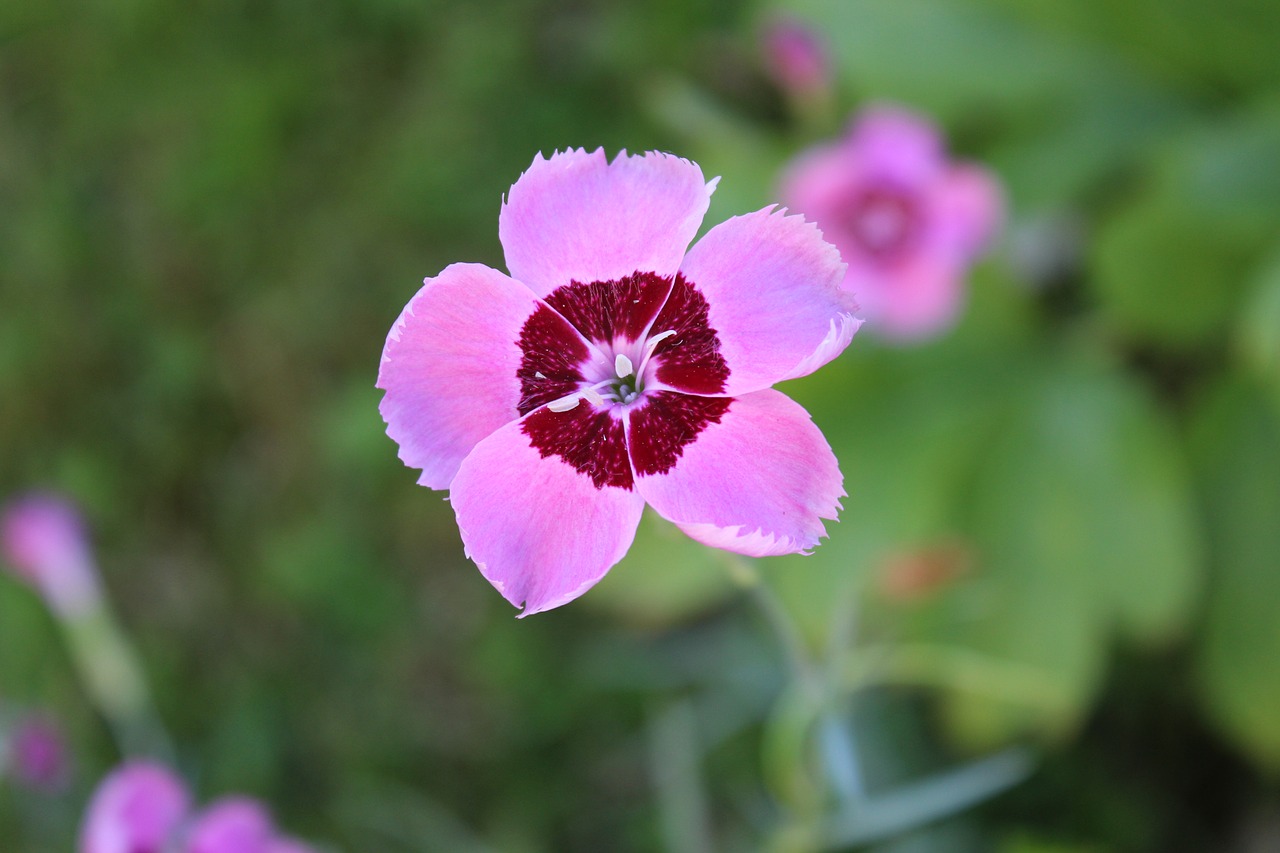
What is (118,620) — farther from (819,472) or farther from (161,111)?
(819,472)

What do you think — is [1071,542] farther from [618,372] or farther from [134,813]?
[134,813]

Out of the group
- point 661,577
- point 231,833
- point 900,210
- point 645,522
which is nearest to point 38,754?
point 231,833

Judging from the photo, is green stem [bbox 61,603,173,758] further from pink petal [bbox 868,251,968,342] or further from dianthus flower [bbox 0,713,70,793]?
pink petal [bbox 868,251,968,342]

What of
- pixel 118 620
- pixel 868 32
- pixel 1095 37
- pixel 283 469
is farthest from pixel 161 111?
pixel 1095 37

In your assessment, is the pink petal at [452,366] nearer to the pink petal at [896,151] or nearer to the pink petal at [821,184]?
the pink petal at [821,184]

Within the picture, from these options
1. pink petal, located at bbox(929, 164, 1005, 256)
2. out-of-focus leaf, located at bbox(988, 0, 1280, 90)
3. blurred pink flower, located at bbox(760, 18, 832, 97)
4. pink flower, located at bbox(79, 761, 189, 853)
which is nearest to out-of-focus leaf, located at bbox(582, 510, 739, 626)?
pink petal, located at bbox(929, 164, 1005, 256)

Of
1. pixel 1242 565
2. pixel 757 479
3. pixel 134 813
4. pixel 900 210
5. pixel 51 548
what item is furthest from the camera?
pixel 1242 565
